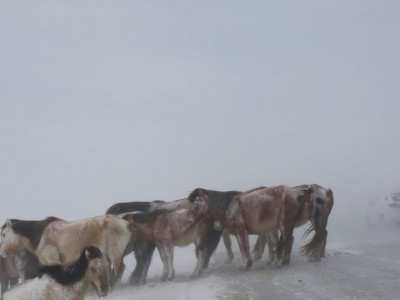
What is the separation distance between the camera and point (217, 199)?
14.9 metres

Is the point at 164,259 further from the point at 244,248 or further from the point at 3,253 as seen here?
the point at 3,253

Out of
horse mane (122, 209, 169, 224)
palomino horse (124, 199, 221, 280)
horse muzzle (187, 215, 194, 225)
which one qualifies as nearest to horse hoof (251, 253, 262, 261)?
palomino horse (124, 199, 221, 280)

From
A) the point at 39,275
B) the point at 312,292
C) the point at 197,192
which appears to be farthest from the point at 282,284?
the point at 39,275

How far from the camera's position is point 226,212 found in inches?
583

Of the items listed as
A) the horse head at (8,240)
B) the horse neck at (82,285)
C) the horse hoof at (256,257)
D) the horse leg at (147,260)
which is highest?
the horse neck at (82,285)

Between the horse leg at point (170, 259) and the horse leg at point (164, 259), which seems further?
the horse leg at point (164, 259)

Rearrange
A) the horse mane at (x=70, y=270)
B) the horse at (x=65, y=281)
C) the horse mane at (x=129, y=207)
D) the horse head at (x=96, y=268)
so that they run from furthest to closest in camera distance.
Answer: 1. the horse mane at (x=129, y=207)
2. the horse head at (x=96, y=268)
3. the horse mane at (x=70, y=270)
4. the horse at (x=65, y=281)

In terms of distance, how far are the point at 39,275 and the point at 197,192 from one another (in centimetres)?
830

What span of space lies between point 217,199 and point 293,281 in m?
3.60

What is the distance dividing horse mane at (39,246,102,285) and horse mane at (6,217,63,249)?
17.6 feet

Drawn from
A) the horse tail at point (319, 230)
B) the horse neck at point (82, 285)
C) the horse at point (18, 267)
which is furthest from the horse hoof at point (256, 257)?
the horse neck at point (82, 285)

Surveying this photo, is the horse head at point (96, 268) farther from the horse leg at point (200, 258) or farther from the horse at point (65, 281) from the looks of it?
the horse leg at point (200, 258)

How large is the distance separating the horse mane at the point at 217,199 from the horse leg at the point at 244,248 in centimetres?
71

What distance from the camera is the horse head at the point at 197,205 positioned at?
14.7m
